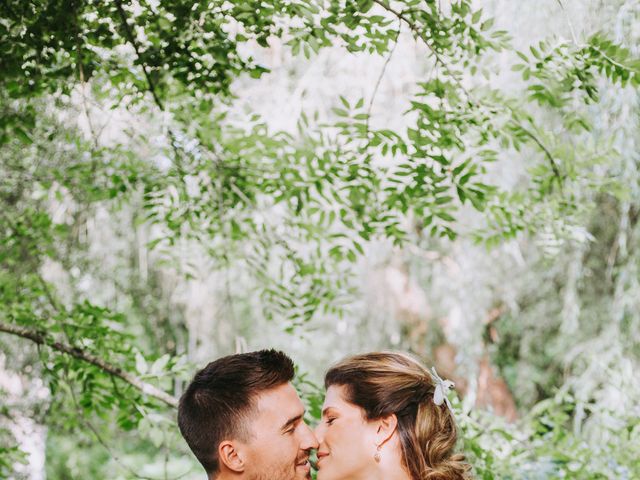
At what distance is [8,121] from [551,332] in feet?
17.7

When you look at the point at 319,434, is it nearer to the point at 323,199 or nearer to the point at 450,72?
the point at 450,72

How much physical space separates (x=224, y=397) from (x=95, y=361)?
3.12ft

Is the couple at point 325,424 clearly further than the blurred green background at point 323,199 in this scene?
No

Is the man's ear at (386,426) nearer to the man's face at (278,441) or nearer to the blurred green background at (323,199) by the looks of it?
the man's face at (278,441)

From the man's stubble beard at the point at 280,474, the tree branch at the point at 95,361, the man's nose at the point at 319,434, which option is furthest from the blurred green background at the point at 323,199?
the man's stubble beard at the point at 280,474

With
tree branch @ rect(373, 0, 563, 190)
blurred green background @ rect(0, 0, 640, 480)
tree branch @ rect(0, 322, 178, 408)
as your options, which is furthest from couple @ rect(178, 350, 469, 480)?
tree branch @ rect(373, 0, 563, 190)

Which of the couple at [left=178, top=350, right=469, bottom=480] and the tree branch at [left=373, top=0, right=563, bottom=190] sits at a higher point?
the tree branch at [left=373, top=0, right=563, bottom=190]

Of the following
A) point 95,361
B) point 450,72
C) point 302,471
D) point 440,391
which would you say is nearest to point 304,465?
point 302,471

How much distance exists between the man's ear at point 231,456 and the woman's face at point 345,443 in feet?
0.69

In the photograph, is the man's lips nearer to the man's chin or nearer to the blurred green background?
the man's chin

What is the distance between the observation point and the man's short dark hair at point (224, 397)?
6.86ft

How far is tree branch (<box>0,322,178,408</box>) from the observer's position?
2.88 metres

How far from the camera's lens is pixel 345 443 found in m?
2.11

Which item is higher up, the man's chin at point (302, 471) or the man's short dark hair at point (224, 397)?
the man's short dark hair at point (224, 397)
